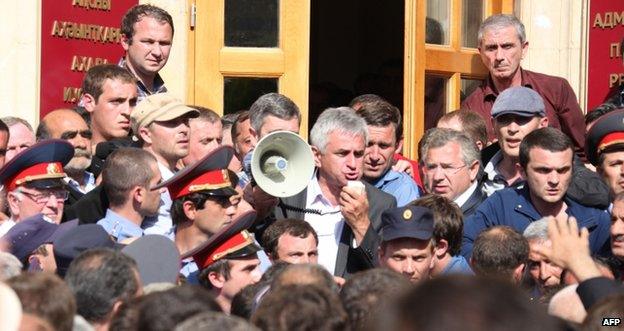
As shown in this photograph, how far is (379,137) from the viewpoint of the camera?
8320 millimetres

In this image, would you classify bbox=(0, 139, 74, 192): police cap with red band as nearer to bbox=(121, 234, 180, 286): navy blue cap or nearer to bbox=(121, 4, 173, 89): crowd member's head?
bbox=(121, 234, 180, 286): navy blue cap

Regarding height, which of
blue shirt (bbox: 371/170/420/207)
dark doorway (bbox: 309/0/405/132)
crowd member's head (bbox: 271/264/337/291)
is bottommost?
blue shirt (bbox: 371/170/420/207)

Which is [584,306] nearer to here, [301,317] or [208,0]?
[301,317]

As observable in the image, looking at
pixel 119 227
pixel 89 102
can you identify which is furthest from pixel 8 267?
pixel 89 102

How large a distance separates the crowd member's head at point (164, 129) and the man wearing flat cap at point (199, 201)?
665mm

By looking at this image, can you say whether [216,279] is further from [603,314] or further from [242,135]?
[603,314]

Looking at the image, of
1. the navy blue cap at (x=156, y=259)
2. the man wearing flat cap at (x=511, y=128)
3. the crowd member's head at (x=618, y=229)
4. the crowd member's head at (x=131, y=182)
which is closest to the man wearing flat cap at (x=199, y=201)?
the crowd member's head at (x=131, y=182)

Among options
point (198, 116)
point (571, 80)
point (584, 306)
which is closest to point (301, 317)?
point (584, 306)

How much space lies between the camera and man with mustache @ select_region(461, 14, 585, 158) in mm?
9516

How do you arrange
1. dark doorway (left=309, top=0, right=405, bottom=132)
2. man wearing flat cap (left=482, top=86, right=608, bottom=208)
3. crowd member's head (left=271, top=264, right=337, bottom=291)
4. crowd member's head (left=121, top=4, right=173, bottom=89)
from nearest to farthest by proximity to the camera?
crowd member's head (left=271, top=264, right=337, bottom=291) < man wearing flat cap (left=482, top=86, right=608, bottom=208) < crowd member's head (left=121, top=4, right=173, bottom=89) < dark doorway (left=309, top=0, right=405, bottom=132)

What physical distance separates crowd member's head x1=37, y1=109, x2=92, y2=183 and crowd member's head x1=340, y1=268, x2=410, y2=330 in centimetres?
333

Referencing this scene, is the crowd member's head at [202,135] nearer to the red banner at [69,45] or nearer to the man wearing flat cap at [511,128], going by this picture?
the red banner at [69,45]

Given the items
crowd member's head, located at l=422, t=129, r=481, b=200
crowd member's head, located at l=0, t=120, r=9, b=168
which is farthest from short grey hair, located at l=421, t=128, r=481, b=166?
crowd member's head, located at l=0, t=120, r=9, b=168

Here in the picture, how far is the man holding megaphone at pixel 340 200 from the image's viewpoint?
7316 mm
